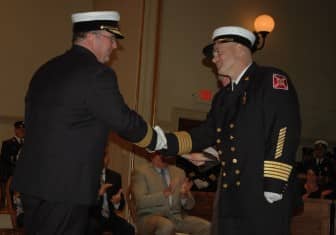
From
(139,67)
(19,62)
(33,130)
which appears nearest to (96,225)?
(33,130)

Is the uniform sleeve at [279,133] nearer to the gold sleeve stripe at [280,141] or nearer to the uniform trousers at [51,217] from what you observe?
the gold sleeve stripe at [280,141]

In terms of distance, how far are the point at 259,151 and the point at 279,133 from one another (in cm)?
15

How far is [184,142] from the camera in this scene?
3.54 metres

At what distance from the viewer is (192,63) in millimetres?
8523

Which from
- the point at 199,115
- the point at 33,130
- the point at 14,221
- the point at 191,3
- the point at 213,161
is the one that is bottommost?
the point at 14,221

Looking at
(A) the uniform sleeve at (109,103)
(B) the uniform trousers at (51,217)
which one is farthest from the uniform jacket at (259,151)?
(B) the uniform trousers at (51,217)

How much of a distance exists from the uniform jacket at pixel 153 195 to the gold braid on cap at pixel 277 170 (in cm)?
299

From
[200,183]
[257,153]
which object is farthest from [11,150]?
[257,153]

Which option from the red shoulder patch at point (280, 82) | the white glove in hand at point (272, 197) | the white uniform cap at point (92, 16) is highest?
the white uniform cap at point (92, 16)

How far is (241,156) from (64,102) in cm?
96

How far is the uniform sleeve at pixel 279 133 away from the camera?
9.57ft

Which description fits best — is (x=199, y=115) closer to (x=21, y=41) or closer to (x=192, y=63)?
(x=192, y=63)

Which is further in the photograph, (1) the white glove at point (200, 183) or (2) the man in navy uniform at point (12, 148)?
(2) the man in navy uniform at point (12, 148)

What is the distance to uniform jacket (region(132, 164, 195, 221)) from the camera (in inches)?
228
